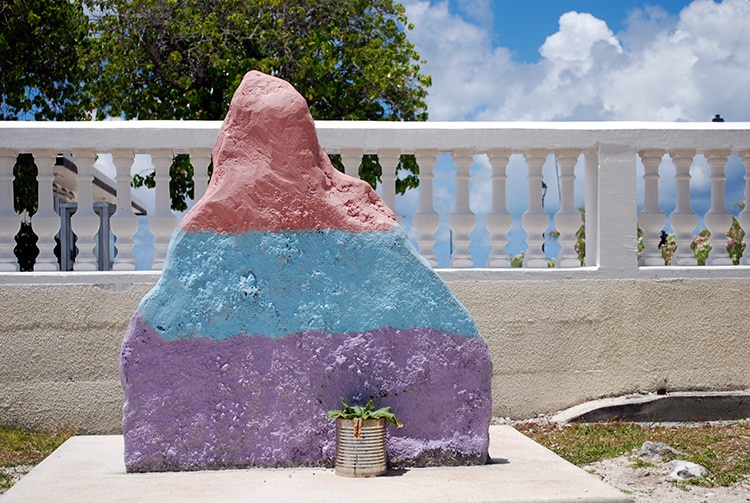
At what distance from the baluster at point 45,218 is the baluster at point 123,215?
40cm

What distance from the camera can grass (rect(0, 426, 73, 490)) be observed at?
495 centimetres

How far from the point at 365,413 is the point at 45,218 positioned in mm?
3113

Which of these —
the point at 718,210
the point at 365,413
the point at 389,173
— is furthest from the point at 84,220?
the point at 718,210

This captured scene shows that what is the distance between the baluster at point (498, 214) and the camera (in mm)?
5949

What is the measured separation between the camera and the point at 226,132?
13.4 ft

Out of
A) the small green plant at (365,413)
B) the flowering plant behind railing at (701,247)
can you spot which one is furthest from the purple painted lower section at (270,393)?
the flowering plant behind railing at (701,247)

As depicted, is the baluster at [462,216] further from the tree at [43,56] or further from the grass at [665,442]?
the tree at [43,56]

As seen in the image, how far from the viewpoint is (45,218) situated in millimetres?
5832

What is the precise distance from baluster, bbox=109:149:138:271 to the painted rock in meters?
1.97

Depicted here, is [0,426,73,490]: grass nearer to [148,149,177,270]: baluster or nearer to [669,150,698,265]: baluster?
[148,149,177,270]: baluster

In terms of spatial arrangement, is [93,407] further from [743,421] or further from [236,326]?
[743,421]

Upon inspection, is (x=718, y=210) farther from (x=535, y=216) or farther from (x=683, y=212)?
(x=535, y=216)

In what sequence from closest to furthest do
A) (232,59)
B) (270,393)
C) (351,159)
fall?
(270,393), (351,159), (232,59)

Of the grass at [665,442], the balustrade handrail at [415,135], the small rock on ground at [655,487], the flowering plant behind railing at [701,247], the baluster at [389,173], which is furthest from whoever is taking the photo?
the flowering plant behind railing at [701,247]
